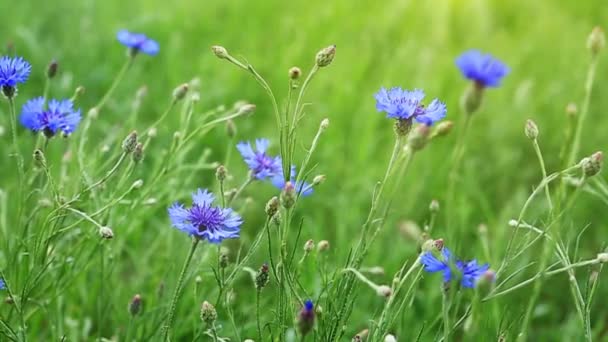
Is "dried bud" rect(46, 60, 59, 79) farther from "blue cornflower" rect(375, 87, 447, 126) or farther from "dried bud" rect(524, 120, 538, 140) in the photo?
"dried bud" rect(524, 120, 538, 140)

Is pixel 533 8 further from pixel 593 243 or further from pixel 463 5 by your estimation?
pixel 593 243

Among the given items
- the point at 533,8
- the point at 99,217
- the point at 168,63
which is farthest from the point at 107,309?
the point at 533,8

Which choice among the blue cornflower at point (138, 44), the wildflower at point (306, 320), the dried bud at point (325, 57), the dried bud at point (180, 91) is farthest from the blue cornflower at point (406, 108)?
the blue cornflower at point (138, 44)

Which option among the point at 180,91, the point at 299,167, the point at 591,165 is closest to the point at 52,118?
the point at 180,91

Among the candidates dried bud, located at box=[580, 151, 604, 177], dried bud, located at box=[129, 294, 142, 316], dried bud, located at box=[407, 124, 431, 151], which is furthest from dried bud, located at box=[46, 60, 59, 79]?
dried bud, located at box=[580, 151, 604, 177]

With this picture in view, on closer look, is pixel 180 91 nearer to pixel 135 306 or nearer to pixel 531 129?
pixel 135 306

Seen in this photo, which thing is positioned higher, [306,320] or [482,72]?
[482,72]

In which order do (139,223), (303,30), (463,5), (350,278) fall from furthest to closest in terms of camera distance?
(463,5) → (303,30) → (139,223) → (350,278)

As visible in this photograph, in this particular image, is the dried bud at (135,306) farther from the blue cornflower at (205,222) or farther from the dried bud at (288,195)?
the dried bud at (288,195)
